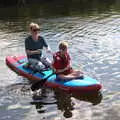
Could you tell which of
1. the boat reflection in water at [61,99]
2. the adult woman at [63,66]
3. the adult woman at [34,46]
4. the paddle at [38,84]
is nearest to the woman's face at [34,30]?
the adult woman at [34,46]

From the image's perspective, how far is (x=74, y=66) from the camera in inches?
612

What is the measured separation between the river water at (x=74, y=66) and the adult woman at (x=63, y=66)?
2.13 feet

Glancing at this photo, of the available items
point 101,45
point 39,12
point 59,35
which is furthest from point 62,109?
point 39,12

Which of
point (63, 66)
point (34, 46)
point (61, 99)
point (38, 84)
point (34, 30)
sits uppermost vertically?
point (34, 30)

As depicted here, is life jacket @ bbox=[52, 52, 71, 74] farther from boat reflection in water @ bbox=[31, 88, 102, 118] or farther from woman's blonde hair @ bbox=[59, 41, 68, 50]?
boat reflection in water @ bbox=[31, 88, 102, 118]

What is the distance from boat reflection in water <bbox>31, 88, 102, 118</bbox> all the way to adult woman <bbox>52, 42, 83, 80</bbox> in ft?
2.12

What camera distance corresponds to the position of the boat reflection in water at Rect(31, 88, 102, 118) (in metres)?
11.4

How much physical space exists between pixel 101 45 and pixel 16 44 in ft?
15.5

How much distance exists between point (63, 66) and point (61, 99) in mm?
1373

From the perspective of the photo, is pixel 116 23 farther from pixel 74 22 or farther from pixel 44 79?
pixel 44 79

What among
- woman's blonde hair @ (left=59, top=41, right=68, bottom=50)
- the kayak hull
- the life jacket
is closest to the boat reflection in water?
the kayak hull

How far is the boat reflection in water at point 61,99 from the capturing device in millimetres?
11359

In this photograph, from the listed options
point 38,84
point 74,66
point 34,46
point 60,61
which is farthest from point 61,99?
point 74,66

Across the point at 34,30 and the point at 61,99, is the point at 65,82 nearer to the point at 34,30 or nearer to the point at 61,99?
the point at 61,99
